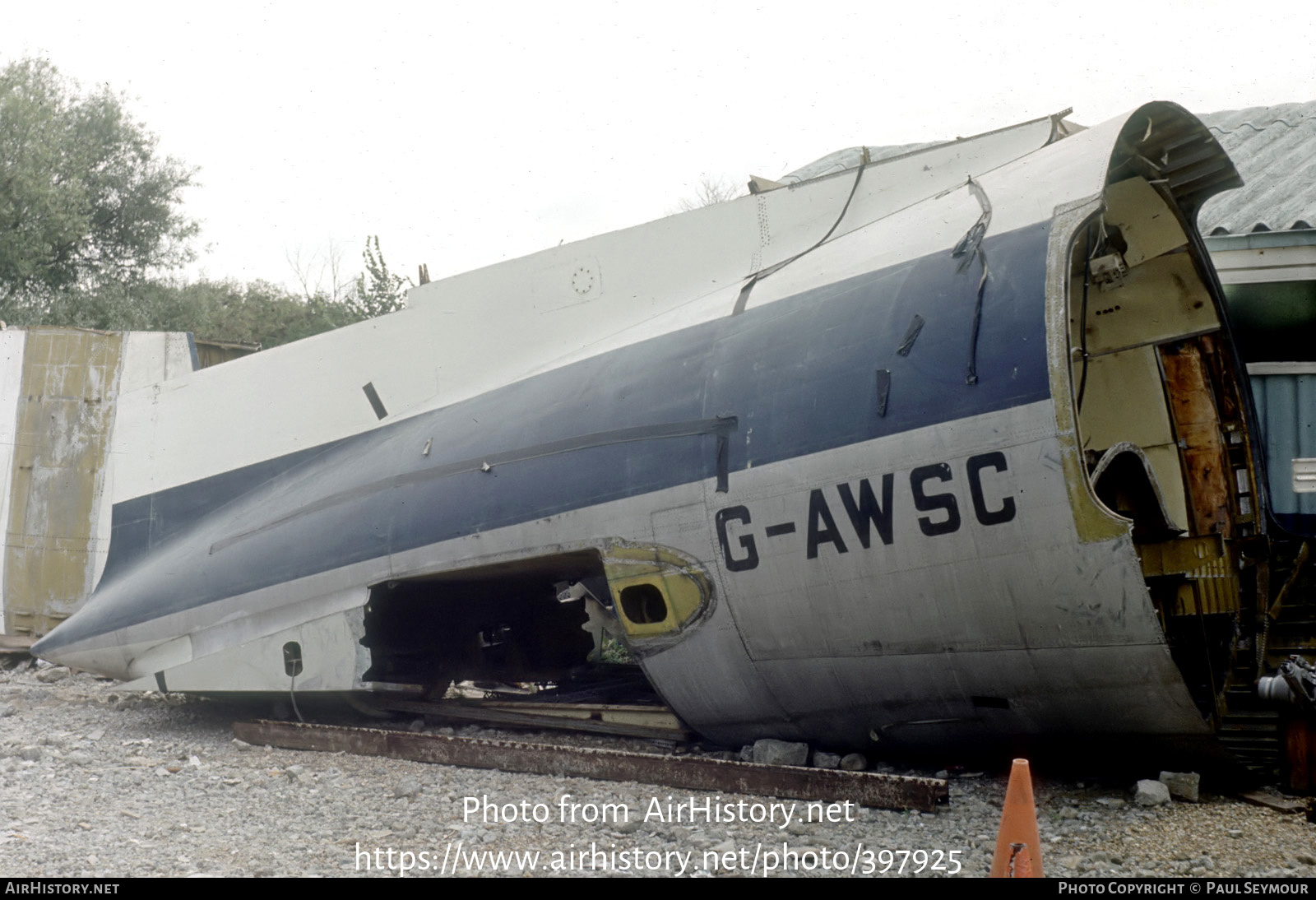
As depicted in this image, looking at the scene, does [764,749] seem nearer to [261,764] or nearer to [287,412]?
[261,764]

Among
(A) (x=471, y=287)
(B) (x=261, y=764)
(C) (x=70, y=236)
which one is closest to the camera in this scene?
(B) (x=261, y=764)

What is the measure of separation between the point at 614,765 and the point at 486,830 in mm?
961

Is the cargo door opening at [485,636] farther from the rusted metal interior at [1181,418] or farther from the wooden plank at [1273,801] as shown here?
the wooden plank at [1273,801]

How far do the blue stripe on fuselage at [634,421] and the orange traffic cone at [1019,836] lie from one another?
166 centimetres

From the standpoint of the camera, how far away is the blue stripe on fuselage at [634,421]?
4902 millimetres

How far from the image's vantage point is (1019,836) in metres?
3.71

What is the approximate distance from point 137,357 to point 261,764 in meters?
4.63

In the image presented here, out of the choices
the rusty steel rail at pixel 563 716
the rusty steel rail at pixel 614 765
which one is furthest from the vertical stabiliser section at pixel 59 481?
the rusty steel rail at pixel 563 716

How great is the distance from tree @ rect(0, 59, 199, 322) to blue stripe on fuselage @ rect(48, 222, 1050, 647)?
57.2ft

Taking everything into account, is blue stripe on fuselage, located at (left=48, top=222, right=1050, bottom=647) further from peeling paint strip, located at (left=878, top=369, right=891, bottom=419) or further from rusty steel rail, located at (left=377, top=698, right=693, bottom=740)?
rusty steel rail, located at (left=377, top=698, right=693, bottom=740)

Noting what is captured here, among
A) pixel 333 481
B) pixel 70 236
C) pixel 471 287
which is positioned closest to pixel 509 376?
pixel 471 287

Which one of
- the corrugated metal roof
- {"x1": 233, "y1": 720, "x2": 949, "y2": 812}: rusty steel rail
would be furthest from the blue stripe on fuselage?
the corrugated metal roof

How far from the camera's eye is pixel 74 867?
14.3 feet

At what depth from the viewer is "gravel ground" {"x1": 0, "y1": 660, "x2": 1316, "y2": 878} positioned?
4.28m
